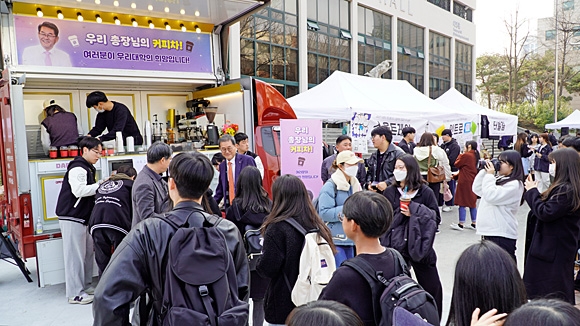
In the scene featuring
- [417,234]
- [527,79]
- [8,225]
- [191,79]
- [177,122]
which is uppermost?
[527,79]

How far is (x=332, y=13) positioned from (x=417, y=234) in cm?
1610

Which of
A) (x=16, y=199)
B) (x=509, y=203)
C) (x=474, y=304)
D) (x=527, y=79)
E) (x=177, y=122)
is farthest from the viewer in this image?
(x=527, y=79)

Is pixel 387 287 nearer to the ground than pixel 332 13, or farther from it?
nearer to the ground

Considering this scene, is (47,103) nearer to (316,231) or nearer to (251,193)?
(251,193)

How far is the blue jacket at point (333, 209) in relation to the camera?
151 inches

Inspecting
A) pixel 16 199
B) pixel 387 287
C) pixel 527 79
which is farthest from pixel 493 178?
pixel 527 79

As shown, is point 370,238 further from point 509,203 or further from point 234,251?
point 509,203

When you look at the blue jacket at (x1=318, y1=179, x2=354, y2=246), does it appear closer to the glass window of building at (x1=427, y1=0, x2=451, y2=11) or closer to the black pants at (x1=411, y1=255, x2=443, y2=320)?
the black pants at (x1=411, y1=255, x2=443, y2=320)

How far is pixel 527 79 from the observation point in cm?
3719

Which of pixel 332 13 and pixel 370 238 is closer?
pixel 370 238

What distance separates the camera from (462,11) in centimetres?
2938

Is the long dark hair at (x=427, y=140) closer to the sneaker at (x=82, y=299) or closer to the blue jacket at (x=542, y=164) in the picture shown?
the blue jacket at (x=542, y=164)

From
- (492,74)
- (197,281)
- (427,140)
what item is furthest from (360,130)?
(492,74)

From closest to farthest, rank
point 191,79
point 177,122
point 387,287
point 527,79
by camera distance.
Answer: point 387,287, point 191,79, point 177,122, point 527,79
